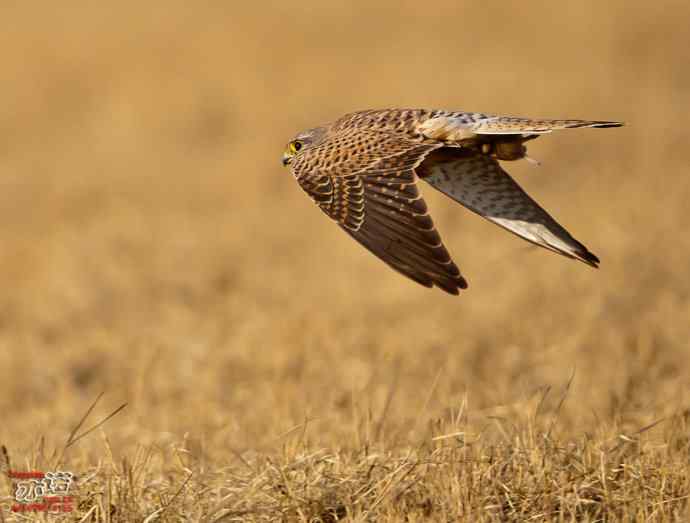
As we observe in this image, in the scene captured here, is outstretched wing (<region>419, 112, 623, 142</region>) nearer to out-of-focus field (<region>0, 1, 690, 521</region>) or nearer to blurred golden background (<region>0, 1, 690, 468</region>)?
out-of-focus field (<region>0, 1, 690, 521</region>)

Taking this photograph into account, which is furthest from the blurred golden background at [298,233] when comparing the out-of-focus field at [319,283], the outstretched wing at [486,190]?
the outstretched wing at [486,190]

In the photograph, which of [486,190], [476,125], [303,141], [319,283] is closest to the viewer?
[476,125]

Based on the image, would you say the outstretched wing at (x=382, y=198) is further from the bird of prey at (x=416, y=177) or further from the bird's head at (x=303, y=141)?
the bird's head at (x=303, y=141)

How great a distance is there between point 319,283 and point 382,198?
15.1ft

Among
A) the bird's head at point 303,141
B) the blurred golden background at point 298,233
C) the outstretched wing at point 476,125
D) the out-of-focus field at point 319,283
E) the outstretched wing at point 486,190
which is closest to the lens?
the out-of-focus field at point 319,283

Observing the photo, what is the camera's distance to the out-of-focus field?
3.83m

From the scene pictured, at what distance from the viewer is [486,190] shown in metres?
4.39

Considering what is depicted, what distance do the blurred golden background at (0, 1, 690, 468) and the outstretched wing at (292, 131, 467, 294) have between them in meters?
0.82

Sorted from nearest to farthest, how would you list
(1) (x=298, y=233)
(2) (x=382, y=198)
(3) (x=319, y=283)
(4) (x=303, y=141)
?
(2) (x=382, y=198), (4) (x=303, y=141), (3) (x=319, y=283), (1) (x=298, y=233)

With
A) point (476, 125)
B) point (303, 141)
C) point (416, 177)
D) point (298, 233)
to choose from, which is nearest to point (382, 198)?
point (416, 177)

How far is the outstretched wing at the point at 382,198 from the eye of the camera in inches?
144

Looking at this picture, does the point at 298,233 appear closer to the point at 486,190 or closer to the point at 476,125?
the point at 486,190

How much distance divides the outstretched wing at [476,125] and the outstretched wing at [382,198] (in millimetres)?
109

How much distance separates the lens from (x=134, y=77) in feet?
46.1
